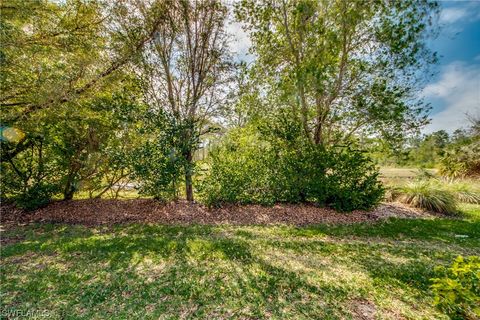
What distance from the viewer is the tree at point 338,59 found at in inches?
226

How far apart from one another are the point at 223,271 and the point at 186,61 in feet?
20.2

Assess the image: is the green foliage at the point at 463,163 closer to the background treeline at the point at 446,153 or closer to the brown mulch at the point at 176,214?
the background treeline at the point at 446,153

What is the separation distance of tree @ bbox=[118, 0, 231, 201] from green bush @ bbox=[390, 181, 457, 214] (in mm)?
7515

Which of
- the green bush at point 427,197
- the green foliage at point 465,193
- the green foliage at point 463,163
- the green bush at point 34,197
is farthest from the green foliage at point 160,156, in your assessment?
the green foliage at point 463,163

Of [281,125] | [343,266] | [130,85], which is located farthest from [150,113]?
[343,266]

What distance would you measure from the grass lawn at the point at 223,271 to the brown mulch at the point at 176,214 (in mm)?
609

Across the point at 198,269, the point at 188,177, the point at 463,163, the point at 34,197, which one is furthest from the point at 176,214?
the point at 463,163

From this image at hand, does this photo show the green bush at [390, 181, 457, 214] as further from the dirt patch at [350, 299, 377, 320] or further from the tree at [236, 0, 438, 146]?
the dirt patch at [350, 299, 377, 320]

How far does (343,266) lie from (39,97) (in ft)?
22.2

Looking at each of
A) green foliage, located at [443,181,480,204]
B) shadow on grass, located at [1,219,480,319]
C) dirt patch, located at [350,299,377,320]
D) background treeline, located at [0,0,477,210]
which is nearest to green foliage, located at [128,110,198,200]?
background treeline, located at [0,0,477,210]

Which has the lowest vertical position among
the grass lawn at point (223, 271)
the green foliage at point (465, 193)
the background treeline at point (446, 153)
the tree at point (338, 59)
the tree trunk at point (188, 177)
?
the grass lawn at point (223, 271)

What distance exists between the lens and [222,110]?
24.1 ft

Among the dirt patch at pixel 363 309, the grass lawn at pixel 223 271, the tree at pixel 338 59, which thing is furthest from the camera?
the tree at pixel 338 59

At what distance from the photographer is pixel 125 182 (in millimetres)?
6820
